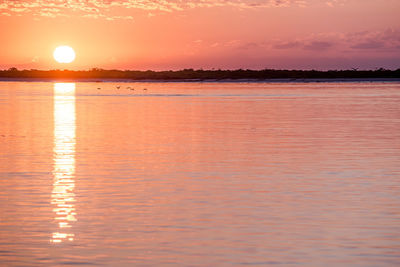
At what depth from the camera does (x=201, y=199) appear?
14789 millimetres

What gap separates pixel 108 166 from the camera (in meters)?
19.8

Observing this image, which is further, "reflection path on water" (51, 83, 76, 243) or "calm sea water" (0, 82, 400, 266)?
"reflection path on water" (51, 83, 76, 243)

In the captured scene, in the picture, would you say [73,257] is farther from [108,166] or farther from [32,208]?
[108,166]

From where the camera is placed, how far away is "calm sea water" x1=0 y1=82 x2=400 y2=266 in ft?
35.0

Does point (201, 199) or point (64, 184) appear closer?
point (201, 199)

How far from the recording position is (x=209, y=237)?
11.5 metres

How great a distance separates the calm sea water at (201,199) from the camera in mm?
10664

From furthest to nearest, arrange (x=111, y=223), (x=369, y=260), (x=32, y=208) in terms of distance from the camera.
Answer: (x=32, y=208) → (x=111, y=223) → (x=369, y=260)

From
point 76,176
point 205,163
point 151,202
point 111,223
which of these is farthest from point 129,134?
point 111,223

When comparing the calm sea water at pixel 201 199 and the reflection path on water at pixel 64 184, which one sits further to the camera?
the reflection path on water at pixel 64 184

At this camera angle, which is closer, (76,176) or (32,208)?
(32,208)

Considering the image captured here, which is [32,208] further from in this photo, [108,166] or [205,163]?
[205,163]

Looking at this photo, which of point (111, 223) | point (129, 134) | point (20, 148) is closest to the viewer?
point (111, 223)

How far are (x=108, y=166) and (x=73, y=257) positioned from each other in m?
9.47
